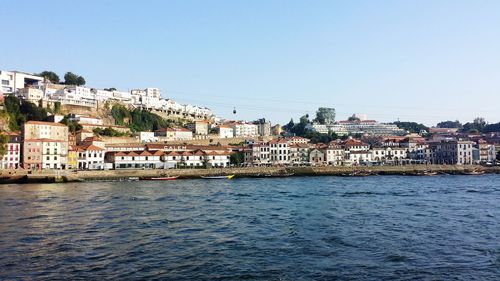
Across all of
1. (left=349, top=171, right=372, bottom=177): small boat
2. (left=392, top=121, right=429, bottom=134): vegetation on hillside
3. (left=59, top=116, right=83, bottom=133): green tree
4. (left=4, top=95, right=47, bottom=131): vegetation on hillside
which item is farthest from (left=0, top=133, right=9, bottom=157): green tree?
(left=392, top=121, right=429, bottom=134): vegetation on hillside

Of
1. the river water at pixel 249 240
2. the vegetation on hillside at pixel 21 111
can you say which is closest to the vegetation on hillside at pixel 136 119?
the vegetation on hillside at pixel 21 111

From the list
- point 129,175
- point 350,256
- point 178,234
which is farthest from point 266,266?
point 129,175

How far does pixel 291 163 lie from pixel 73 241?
6376 cm

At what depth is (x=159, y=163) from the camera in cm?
6862

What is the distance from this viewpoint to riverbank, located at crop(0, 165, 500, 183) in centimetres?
5359

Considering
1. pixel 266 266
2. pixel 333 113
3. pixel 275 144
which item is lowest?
pixel 266 266

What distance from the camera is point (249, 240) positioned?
18266mm

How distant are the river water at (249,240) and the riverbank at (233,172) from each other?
24.8m

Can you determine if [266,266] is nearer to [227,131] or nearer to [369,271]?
[369,271]

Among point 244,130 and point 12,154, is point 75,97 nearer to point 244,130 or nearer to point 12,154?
point 12,154

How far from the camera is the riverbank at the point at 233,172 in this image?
5359 centimetres

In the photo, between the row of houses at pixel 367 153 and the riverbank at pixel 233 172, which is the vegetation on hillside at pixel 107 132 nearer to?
the riverbank at pixel 233 172

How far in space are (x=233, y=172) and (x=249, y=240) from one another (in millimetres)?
47362

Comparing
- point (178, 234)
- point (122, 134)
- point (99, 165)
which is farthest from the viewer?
point (122, 134)
